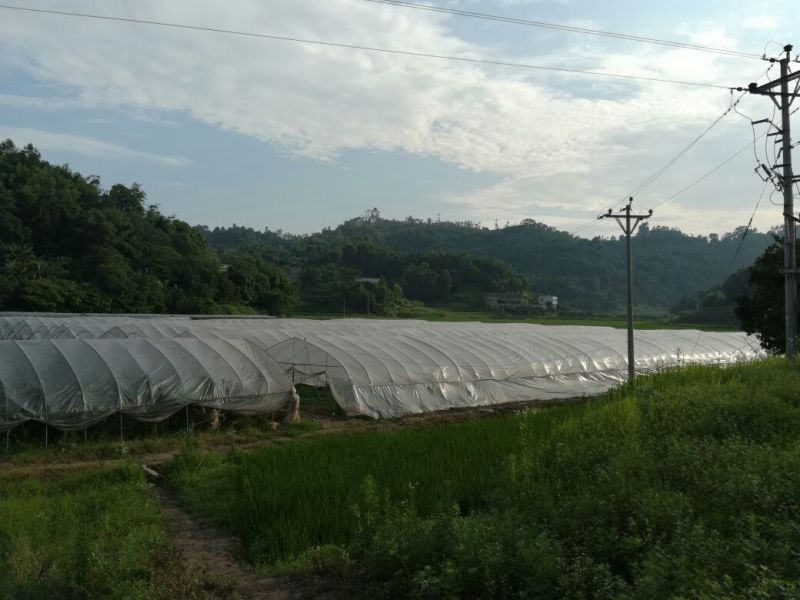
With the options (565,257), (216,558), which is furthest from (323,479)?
(565,257)

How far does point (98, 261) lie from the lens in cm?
5331

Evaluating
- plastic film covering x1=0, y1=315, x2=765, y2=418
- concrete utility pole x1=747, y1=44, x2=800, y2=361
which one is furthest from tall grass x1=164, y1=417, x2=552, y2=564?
concrete utility pole x1=747, y1=44, x2=800, y2=361

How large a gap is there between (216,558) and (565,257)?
100563 millimetres

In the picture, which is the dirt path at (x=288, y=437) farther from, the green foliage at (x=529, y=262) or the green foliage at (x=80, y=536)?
the green foliage at (x=529, y=262)

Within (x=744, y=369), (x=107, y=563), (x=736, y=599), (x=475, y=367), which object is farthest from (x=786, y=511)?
(x=475, y=367)

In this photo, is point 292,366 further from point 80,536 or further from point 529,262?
point 529,262

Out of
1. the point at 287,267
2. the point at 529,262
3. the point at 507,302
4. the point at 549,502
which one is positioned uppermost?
the point at 529,262

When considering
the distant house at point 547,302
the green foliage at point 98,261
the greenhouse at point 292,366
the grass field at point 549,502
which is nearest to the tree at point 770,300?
the greenhouse at point 292,366

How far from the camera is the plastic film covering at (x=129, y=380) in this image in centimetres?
1305

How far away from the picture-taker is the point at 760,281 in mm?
25250

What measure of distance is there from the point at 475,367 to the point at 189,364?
381 inches

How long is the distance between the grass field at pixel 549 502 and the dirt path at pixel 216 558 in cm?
22

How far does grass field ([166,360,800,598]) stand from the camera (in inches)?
192

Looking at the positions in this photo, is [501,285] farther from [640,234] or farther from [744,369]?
[744,369]
